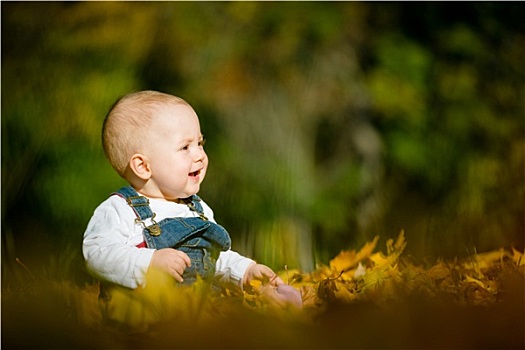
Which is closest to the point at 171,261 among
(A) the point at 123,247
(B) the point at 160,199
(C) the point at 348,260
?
(A) the point at 123,247

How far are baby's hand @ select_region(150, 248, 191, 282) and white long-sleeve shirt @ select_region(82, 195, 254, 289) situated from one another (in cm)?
1

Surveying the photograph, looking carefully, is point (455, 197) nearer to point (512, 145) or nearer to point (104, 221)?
point (512, 145)

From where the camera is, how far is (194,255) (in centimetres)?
152

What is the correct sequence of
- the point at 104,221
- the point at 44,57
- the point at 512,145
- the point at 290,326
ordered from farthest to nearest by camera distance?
the point at 512,145 → the point at 44,57 → the point at 104,221 → the point at 290,326

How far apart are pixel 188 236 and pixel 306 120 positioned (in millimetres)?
985

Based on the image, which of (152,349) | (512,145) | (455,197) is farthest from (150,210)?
(512,145)

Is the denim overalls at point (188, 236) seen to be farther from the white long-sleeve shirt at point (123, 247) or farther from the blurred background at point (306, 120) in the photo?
the blurred background at point (306, 120)

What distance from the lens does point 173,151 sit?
1.53m

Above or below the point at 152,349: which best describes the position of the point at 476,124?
above

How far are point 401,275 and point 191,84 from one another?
3.45 feet

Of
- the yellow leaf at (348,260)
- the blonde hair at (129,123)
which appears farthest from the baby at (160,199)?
the yellow leaf at (348,260)

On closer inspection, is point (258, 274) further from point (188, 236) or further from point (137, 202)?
point (137, 202)

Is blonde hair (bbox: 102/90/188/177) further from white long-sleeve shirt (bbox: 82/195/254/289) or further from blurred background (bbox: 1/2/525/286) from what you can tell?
blurred background (bbox: 1/2/525/286)

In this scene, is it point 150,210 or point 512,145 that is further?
point 512,145
